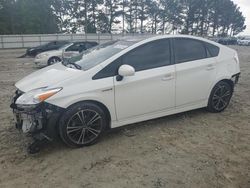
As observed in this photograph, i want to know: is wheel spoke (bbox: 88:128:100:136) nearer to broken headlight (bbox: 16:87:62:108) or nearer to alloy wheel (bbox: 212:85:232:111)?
broken headlight (bbox: 16:87:62:108)

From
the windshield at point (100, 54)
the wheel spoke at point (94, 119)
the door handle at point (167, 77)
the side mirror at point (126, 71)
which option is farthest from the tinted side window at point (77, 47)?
the wheel spoke at point (94, 119)

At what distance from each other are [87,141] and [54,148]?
0.49 m

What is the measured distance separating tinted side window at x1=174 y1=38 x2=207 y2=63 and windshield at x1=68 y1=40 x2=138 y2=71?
0.84 meters

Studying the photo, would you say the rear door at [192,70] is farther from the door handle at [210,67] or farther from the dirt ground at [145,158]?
the dirt ground at [145,158]

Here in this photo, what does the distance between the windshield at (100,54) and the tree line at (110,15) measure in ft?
131

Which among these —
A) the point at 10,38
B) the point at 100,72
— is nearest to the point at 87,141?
the point at 100,72

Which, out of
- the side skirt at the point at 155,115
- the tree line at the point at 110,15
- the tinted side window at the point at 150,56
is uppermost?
the tree line at the point at 110,15

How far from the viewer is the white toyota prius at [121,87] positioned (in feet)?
11.4

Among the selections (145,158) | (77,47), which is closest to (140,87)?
(145,158)

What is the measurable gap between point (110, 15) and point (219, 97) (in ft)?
145

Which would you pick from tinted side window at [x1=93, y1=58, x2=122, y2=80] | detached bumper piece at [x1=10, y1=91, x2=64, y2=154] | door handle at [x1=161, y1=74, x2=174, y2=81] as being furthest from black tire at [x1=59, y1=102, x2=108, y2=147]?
door handle at [x1=161, y1=74, x2=174, y2=81]

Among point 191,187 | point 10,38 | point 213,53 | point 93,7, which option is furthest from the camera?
point 93,7

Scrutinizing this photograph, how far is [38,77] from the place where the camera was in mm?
4031

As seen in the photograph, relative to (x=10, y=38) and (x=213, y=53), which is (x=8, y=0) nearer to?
(x=10, y=38)
